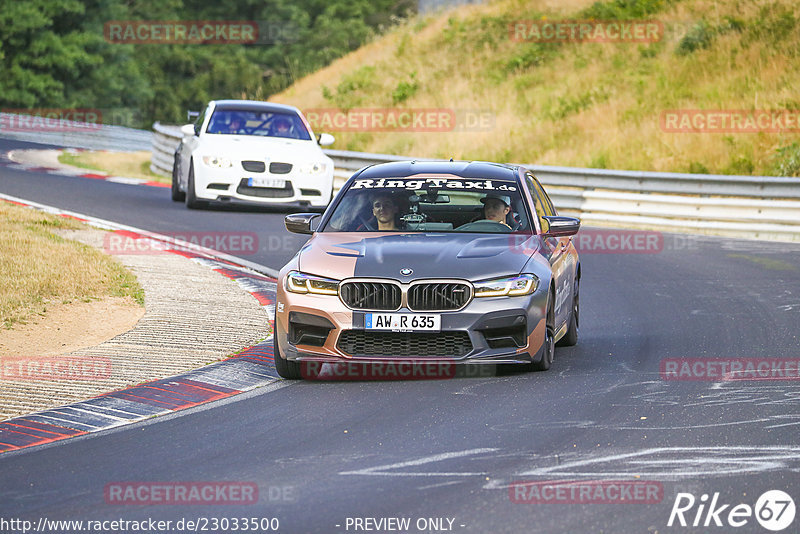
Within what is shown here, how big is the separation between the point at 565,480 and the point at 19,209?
14.4m

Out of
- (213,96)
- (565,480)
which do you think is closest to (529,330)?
(565,480)

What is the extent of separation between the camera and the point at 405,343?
8.90 m

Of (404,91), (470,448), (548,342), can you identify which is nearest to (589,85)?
(404,91)

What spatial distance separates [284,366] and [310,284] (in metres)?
0.64

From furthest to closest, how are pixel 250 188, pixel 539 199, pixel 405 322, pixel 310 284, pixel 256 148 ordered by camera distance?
pixel 256 148, pixel 250 188, pixel 539 199, pixel 310 284, pixel 405 322

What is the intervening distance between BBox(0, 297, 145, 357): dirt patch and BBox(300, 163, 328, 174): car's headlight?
8.24 m

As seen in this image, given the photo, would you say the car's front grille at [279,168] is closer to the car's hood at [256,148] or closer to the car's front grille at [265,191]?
the car's hood at [256,148]

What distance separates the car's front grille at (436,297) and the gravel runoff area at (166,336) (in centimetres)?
187

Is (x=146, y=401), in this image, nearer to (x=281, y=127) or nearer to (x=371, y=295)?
(x=371, y=295)

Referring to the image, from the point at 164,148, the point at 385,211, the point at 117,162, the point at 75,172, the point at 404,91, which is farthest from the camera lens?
the point at 404,91

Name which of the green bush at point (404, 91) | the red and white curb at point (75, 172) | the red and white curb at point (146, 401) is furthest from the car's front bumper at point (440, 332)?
the green bush at point (404, 91)

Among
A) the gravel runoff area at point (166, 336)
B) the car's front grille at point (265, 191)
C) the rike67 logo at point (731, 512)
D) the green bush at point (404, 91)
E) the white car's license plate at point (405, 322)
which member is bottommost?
the gravel runoff area at point (166, 336)

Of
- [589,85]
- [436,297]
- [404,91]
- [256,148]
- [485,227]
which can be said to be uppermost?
[589,85]

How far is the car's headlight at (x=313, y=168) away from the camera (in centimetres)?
2070
